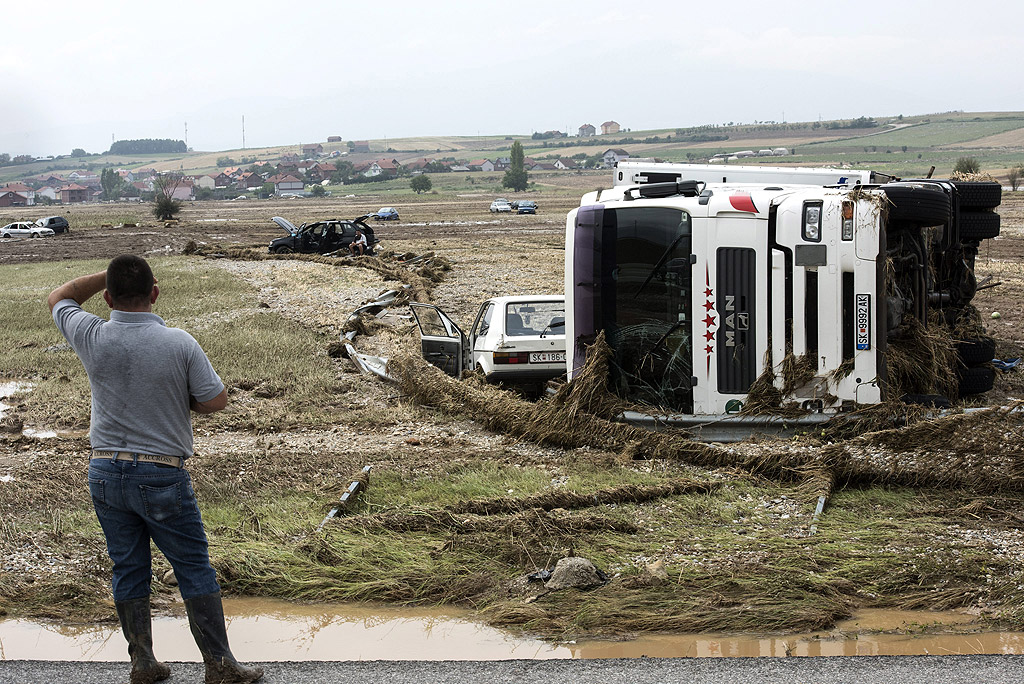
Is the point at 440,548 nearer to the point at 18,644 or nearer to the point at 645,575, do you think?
the point at 645,575

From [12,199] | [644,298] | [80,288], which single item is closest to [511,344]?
[644,298]

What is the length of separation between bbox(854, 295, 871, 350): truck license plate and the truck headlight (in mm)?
639

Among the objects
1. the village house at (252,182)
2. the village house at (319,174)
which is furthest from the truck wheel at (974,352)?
the village house at (252,182)

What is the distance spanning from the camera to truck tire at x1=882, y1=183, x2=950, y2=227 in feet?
29.8

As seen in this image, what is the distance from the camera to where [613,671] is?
191 inches

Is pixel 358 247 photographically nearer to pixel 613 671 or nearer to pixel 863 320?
pixel 863 320

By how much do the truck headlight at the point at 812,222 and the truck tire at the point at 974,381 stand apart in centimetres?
295

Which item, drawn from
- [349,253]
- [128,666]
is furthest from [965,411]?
[349,253]

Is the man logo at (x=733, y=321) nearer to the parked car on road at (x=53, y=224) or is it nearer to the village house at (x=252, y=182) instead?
the parked car on road at (x=53, y=224)

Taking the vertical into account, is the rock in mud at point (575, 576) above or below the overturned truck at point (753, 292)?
below

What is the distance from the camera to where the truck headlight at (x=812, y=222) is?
8.78 metres

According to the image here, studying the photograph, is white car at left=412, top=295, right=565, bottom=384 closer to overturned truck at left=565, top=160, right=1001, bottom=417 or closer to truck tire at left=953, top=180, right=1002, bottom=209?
overturned truck at left=565, top=160, right=1001, bottom=417

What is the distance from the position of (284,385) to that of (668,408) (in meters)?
6.30

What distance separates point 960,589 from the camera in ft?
18.5
